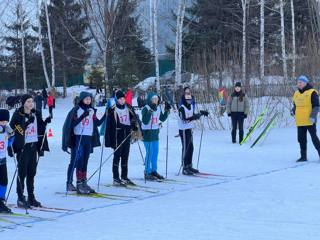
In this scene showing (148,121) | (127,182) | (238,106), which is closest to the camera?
(127,182)

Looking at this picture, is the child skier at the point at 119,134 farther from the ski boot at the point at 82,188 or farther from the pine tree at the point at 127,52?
the pine tree at the point at 127,52

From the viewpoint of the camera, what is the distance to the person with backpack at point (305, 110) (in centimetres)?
1232

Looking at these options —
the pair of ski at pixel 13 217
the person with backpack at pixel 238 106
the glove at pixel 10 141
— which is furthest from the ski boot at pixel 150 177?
the person with backpack at pixel 238 106

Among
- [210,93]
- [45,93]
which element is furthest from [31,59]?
[210,93]

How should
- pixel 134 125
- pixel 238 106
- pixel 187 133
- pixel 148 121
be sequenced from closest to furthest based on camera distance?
pixel 134 125 < pixel 148 121 < pixel 187 133 < pixel 238 106

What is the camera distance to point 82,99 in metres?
9.29

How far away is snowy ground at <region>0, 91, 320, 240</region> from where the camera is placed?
6.55 m

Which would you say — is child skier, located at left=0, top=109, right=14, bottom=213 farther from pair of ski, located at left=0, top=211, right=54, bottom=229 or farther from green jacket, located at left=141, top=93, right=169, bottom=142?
green jacket, located at left=141, top=93, right=169, bottom=142

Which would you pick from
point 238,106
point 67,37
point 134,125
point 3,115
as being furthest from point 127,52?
point 3,115

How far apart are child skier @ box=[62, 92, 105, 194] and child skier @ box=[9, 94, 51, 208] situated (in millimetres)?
907

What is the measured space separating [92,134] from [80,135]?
24 centimetres

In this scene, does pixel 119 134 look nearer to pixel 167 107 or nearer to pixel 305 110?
pixel 167 107

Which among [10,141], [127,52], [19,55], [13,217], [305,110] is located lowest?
[13,217]

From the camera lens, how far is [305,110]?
12.4 meters
